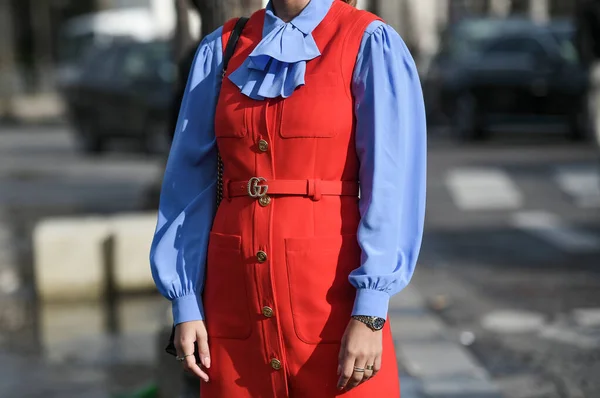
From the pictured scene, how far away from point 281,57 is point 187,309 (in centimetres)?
60

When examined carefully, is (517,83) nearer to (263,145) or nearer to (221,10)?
(221,10)

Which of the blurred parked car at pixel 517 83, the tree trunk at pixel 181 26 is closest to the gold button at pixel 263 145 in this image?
the tree trunk at pixel 181 26

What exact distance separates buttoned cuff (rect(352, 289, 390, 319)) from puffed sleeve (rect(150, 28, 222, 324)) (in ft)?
1.32

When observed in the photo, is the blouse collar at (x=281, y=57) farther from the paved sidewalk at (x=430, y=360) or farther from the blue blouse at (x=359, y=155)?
the paved sidewalk at (x=430, y=360)

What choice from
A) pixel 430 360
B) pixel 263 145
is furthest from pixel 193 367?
pixel 430 360

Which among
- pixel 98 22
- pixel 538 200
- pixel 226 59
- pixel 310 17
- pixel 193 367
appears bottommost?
pixel 98 22

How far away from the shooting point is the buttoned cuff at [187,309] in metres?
2.70

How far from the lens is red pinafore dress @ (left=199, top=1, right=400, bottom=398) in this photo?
2574 mm

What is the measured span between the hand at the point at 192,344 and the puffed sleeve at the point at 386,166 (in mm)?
376

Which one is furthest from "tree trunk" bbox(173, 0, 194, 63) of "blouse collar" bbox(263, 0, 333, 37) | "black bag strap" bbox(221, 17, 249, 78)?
"blouse collar" bbox(263, 0, 333, 37)

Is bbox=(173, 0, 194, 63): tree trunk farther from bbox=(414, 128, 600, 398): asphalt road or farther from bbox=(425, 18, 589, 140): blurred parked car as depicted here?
bbox=(425, 18, 589, 140): blurred parked car

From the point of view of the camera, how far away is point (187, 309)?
2701 millimetres

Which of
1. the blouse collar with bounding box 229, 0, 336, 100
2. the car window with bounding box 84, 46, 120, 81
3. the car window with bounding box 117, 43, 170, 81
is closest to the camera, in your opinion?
the blouse collar with bounding box 229, 0, 336, 100

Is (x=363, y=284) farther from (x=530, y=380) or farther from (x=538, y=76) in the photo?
(x=538, y=76)
